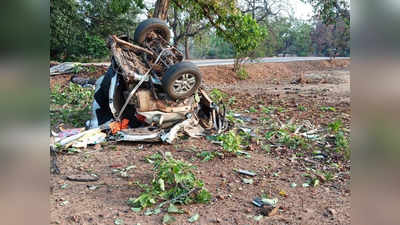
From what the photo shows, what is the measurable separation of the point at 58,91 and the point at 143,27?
5.42 metres

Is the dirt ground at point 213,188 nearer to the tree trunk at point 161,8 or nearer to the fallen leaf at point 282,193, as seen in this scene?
the fallen leaf at point 282,193

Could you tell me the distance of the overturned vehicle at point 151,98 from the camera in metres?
6.20

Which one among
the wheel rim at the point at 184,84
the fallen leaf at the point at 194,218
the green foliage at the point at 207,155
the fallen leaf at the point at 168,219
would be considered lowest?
the fallen leaf at the point at 194,218

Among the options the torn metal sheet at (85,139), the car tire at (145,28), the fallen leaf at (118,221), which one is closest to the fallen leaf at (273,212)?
the fallen leaf at (118,221)

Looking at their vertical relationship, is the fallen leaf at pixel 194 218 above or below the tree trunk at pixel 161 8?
below

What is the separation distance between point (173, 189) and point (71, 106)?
6.49m

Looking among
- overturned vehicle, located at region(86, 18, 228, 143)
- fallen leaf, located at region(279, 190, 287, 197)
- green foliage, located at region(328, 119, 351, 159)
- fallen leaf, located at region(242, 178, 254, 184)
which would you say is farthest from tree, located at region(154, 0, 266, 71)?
fallen leaf, located at region(279, 190, 287, 197)

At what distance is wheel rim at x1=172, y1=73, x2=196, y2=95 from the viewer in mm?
6195

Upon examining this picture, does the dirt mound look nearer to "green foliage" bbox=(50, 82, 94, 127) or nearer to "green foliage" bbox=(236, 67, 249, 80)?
"green foliage" bbox=(236, 67, 249, 80)

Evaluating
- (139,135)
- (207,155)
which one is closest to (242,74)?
(139,135)

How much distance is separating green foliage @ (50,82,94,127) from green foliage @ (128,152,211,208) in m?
3.94

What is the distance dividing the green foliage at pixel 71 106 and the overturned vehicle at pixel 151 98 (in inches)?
47.7

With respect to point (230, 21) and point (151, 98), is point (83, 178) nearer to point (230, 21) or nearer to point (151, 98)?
point (151, 98)

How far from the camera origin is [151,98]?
6375 mm
